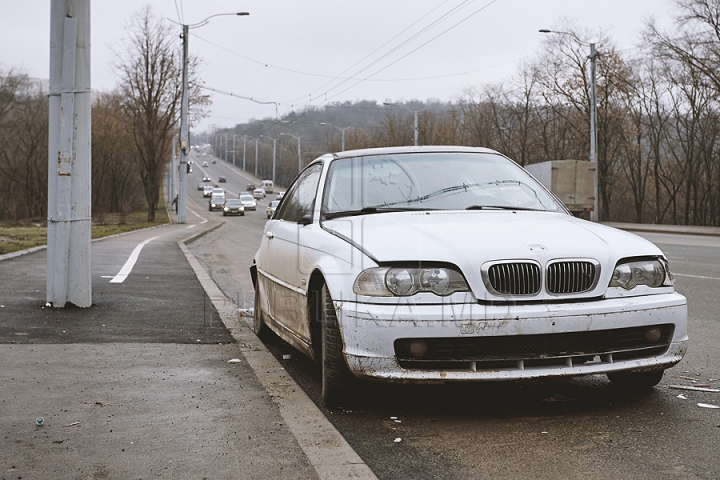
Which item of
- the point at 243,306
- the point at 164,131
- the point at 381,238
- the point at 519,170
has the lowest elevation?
the point at 243,306

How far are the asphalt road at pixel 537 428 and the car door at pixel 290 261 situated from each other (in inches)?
15.5

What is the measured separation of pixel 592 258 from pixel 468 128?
6347 cm

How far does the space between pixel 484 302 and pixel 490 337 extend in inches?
6.9

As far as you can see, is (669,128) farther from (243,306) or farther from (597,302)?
(597,302)

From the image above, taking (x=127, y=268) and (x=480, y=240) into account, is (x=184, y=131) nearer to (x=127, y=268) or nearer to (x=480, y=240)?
(x=127, y=268)

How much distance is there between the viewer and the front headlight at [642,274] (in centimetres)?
430

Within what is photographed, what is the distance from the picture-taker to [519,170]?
5.86m

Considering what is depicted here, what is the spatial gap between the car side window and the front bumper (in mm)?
1581

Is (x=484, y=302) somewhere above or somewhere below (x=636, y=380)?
above

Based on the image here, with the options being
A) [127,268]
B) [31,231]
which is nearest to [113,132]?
[31,231]

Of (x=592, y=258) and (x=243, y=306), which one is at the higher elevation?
(x=592, y=258)

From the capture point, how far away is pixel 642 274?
4375 millimetres

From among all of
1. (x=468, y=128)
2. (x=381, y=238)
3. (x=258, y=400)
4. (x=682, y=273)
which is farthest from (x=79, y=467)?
(x=468, y=128)

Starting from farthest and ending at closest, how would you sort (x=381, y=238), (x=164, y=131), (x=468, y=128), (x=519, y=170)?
(x=468, y=128) → (x=164, y=131) → (x=519, y=170) → (x=381, y=238)
